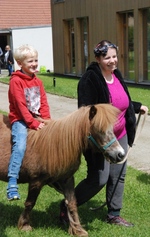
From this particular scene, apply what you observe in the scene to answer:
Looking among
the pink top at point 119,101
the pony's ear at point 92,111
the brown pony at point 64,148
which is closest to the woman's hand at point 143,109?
the pink top at point 119,101

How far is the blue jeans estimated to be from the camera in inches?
179

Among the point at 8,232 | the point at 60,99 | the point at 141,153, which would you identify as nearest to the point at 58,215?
the point at 8,232

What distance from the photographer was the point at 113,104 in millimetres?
4660

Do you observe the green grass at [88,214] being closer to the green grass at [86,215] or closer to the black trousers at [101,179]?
the green grass at [86,215]

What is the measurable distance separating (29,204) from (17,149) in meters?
0.63

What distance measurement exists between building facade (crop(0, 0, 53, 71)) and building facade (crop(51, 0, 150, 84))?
6.78 meters

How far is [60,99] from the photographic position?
15.8 m

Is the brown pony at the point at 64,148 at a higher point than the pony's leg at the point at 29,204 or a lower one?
higher

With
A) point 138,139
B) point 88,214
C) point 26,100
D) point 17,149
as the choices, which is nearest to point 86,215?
point 88,214

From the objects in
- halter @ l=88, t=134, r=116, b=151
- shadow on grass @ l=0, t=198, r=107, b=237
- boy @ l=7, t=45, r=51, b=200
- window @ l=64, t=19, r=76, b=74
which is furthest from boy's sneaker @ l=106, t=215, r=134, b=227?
window @ l=64, t=19, r=76, b=74

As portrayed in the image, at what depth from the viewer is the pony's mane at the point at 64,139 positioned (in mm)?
4359

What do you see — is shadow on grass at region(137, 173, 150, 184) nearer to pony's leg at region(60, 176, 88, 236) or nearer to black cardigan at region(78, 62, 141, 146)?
pony's leg at region(60, 176, 88, 236)

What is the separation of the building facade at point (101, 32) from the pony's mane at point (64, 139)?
14.5 m

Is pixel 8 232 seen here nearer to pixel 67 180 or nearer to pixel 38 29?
pixel 67 180
